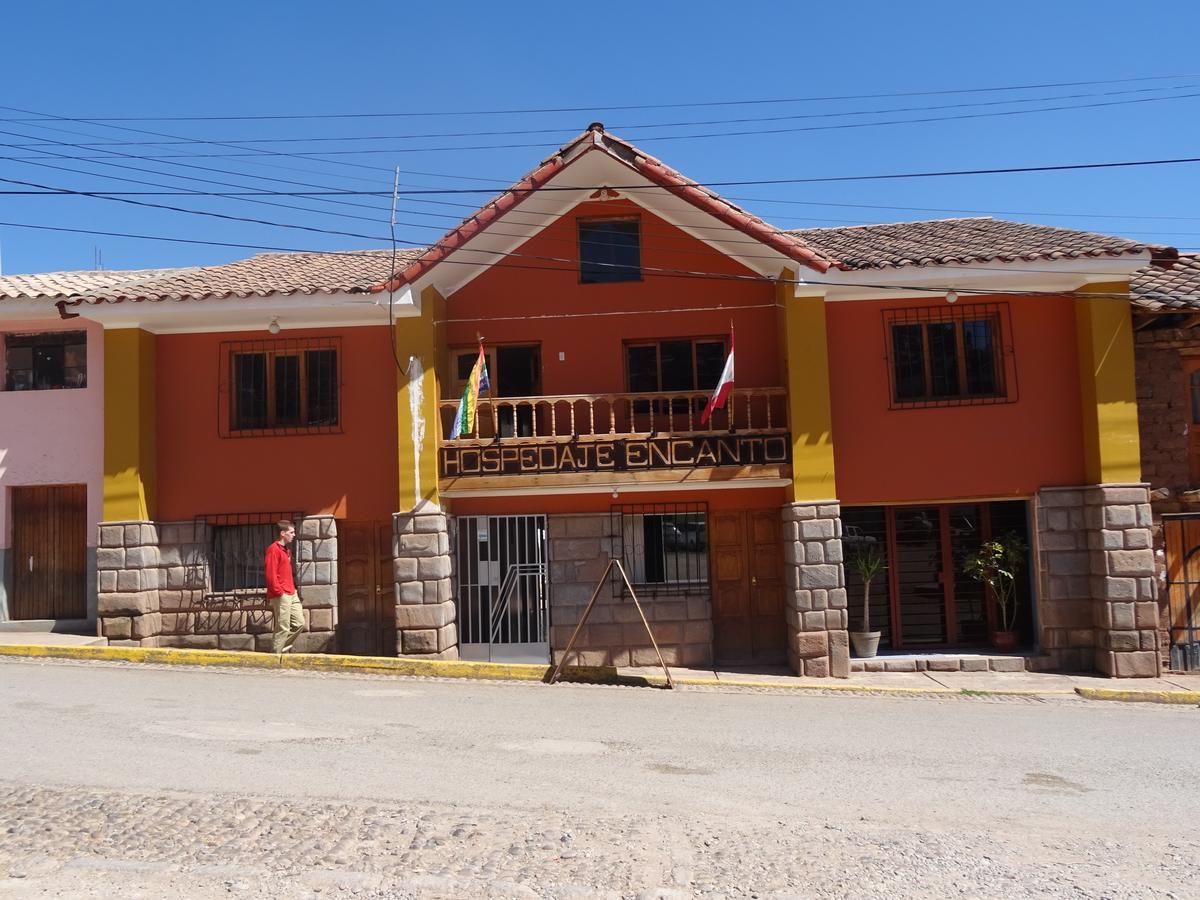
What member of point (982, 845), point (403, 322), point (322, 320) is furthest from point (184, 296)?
point (982, 845)

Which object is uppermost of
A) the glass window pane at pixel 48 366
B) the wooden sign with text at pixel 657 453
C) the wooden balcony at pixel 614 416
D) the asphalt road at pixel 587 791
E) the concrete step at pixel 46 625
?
the glass window pane at pixel 48 366

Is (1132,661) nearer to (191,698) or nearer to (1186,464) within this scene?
(1186,464)

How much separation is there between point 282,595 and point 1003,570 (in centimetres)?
919

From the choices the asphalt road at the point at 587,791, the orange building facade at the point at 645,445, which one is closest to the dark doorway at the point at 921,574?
the orange building facade at the point at 645,445

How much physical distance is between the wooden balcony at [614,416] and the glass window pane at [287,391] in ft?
6.71

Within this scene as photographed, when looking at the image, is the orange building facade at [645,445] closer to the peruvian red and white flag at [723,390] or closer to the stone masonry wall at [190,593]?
the stone masonry wall at [190,593]

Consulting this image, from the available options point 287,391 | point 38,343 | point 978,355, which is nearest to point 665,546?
point 978,355

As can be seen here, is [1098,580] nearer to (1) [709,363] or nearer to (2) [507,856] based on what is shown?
(1) [709,363]

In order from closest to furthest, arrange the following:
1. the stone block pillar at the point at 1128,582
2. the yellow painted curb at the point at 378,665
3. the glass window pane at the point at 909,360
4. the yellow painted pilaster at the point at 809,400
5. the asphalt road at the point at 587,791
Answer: the asphalt road at the point at 587,791 < the yellow painted curb at the point at 378,665 < the stone block pillar at the point at 1128,582 < the yellow painted pilaster at the point at 809,400 < the glass window pane at the point at 909,360

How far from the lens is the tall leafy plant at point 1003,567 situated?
495 inches

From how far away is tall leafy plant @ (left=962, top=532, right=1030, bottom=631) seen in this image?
1256cm

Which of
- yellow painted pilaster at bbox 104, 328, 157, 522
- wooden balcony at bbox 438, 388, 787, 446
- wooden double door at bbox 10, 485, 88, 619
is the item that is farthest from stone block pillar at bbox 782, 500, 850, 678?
wooden double door at bbox 10, 485, 88, 619

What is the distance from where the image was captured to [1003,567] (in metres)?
12.6

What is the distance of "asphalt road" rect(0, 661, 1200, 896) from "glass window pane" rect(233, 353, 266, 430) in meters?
4.05
